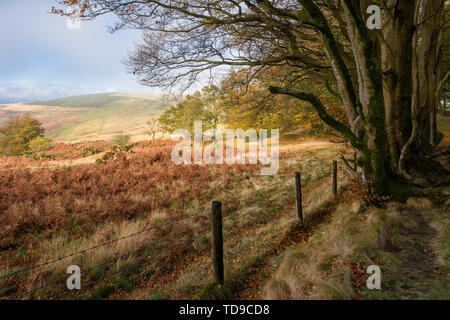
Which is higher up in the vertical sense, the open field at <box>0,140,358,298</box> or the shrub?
the shrub

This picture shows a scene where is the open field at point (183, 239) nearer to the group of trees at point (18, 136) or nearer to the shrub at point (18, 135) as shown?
the group of trees at point (18, 136)

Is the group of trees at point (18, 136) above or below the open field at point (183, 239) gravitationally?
above

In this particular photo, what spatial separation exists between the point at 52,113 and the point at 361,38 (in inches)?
5121

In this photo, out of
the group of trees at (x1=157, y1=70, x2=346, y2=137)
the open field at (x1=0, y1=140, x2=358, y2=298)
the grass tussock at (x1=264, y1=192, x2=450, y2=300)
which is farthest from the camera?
the group of trees at (x1=157, y1=70, x2=346, y2=137)

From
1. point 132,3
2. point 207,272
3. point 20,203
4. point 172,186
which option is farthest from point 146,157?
point 207,272

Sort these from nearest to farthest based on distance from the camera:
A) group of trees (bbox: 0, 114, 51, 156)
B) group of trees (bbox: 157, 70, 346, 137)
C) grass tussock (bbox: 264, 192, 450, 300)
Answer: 1. grass tussock (bbox: 264, 192, 450, 300)
2. group of trees (bbox: 157, 70, 346, 137)
3. group of trees (bbox: 0, 114, 51, 156)

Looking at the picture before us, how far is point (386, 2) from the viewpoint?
540cm

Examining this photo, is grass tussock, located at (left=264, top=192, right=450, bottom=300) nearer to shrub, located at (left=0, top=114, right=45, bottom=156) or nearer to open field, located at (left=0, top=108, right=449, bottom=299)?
→ open field, located at (left=0, top=108, right=449, bottom=299)

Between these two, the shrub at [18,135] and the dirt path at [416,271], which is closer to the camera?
the dirt path at [416,271]

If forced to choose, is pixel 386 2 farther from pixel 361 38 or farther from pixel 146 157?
pixel 146 157

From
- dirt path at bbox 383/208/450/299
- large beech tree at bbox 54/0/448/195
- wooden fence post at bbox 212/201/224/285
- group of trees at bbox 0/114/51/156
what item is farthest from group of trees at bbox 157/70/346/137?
group of trees at bbox 0/114/51/156

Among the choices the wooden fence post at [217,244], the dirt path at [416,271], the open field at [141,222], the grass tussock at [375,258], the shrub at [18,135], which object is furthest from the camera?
the shrub at [18,135]

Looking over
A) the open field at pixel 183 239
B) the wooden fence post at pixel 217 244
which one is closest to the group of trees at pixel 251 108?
the open field at pixel 183 239
